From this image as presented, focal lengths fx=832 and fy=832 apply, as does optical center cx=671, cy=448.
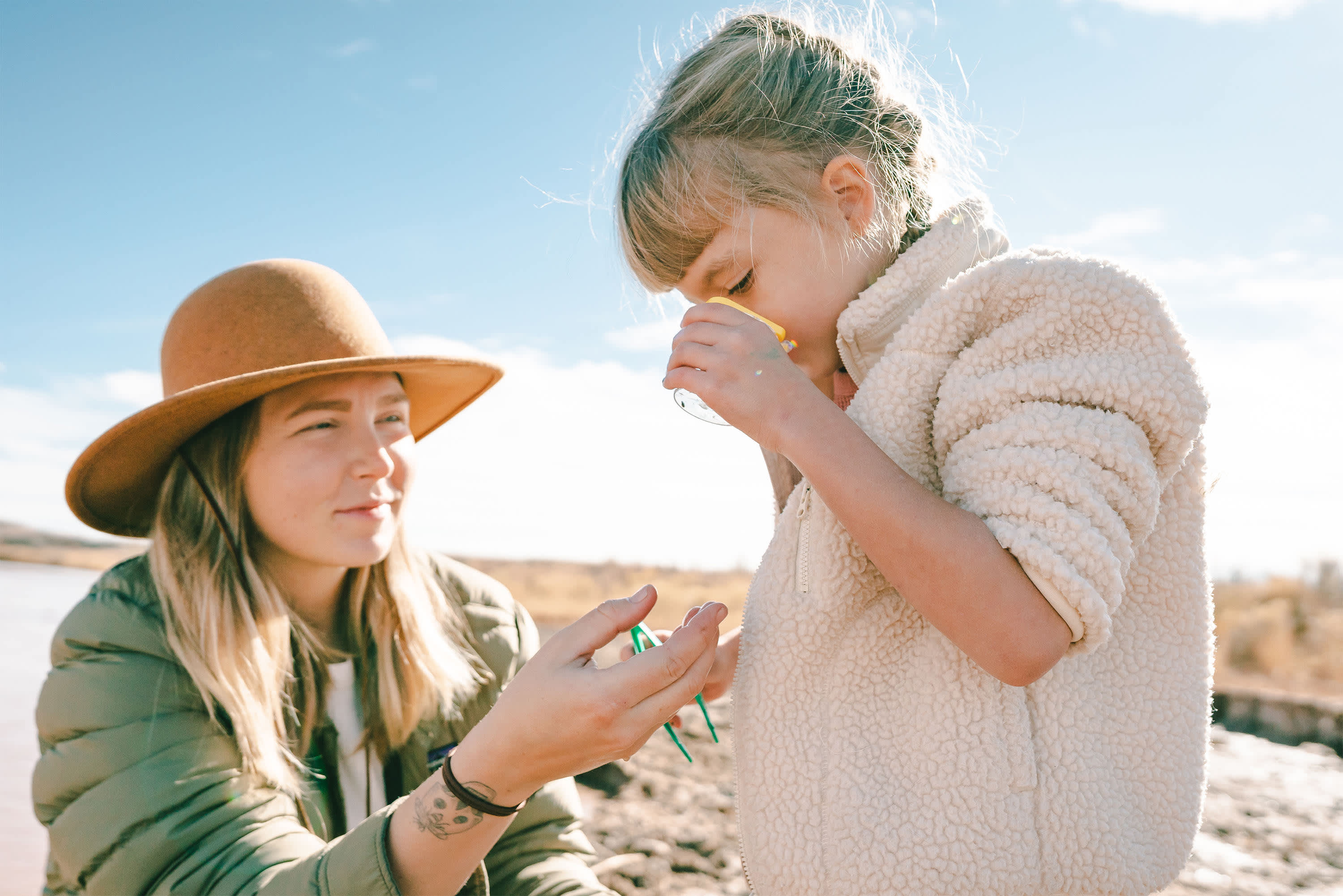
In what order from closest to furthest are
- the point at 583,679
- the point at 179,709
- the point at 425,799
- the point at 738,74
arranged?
the point at 583,679 → the point at 425,799 → the point at 738,74 → the point at 179,709

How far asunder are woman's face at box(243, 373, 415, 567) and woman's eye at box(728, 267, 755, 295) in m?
1.08

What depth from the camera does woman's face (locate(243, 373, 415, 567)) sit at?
2105 millimetres

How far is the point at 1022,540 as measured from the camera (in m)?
1.14

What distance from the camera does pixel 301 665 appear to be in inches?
88.1

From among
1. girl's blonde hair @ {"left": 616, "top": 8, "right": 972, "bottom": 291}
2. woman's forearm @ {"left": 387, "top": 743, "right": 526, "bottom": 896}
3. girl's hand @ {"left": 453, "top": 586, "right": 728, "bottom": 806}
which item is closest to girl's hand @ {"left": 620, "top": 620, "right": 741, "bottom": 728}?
girl's hand @ {"left": 453, "top": 586, "right": 728, "bottom": 806}

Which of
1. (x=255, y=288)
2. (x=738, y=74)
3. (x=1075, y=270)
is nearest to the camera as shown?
(x=1075, y=270)

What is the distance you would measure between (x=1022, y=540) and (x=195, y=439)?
2.07 m

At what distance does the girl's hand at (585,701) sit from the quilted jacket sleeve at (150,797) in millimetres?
339

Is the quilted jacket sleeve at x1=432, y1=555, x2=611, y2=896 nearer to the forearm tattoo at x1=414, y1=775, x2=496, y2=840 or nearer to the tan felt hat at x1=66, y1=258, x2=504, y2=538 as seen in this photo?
the forearm tattoo at x1=414, y1=775, x2=496, y2=840

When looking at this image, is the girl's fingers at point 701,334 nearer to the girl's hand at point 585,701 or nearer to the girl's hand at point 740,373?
the girl's hand at point 740,373

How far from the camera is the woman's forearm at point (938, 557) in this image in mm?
1165

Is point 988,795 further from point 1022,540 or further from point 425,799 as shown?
point 425,799

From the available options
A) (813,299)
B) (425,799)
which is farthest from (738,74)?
(425,799)

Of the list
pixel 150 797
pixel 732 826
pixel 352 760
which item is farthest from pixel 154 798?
pixel 732 826
